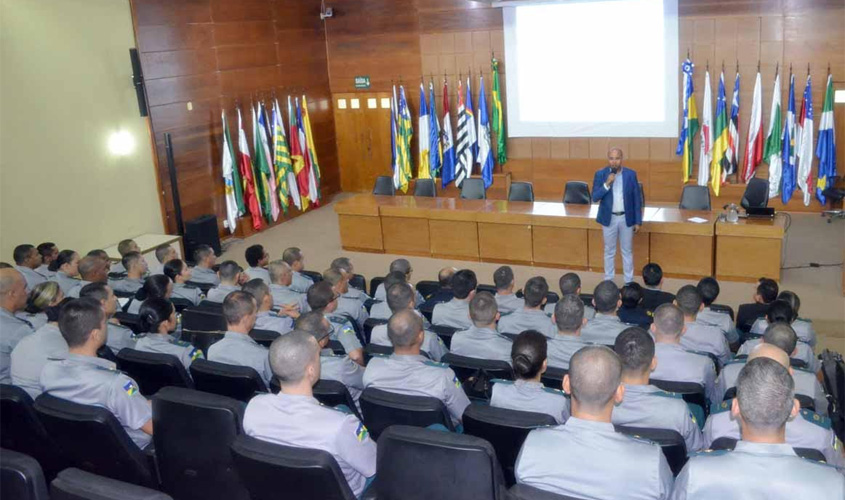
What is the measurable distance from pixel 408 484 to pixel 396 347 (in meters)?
1.12

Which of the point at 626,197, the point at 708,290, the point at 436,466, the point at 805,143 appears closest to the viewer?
the point at 436,466

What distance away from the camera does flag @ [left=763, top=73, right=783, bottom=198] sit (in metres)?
9.65

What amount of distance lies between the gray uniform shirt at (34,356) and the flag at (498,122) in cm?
819

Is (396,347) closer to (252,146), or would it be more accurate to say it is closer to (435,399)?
(435,399)

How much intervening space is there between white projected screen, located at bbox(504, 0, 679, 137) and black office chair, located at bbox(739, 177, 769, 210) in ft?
7.52

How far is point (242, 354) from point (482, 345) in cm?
137

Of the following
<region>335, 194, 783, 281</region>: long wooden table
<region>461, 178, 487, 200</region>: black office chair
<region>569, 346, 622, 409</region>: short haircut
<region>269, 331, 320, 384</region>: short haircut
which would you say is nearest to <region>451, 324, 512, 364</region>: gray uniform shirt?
<region>269, 331, 320, 384</region>: short haircut

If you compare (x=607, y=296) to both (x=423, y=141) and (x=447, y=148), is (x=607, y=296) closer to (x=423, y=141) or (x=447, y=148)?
(x=447, y=148)

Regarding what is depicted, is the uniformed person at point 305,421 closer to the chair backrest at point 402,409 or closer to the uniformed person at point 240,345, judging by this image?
the chair backrest at point 402,409

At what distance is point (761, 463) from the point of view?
2.39 m

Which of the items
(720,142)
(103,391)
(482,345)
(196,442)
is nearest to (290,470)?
(196,442)

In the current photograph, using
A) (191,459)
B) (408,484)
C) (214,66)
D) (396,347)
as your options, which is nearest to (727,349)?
(396,347)

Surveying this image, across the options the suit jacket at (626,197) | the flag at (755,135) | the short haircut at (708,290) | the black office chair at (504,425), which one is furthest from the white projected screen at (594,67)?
the black office chair at (504,425)

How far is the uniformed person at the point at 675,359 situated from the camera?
4023 mm
